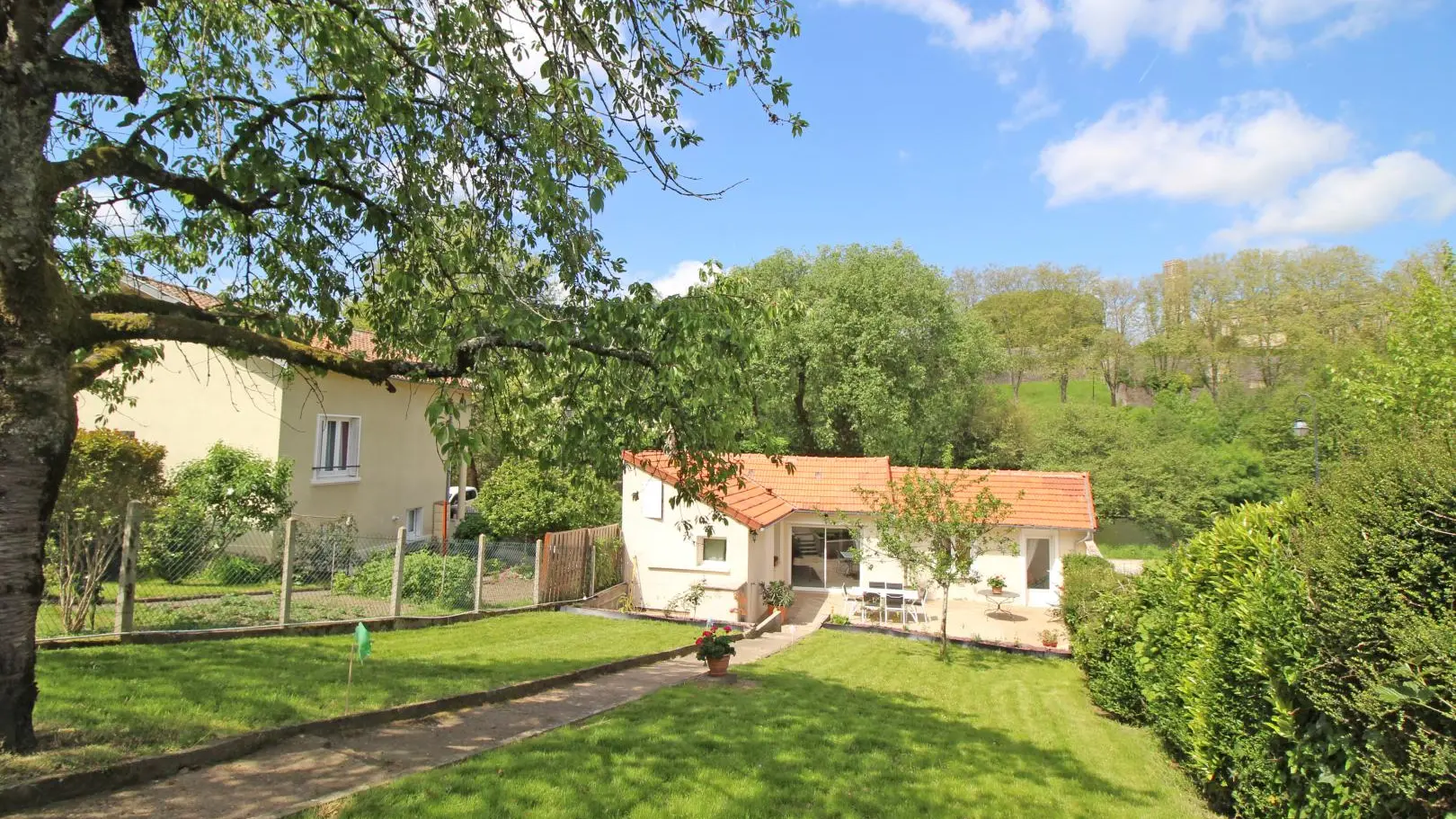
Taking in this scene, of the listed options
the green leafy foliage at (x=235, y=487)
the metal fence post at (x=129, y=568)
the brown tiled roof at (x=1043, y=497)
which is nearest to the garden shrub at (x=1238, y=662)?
the metal fence post at (x=129, y=568)

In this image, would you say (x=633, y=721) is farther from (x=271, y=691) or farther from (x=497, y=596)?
(x=497, y=596)

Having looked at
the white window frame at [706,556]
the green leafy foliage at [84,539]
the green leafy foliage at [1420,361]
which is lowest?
the white window frame at [706,556]

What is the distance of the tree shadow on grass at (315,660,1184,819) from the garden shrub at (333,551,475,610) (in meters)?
7.74

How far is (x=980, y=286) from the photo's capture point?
2650 inches

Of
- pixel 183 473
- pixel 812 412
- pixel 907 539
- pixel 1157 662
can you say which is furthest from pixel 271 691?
pixel 812 412

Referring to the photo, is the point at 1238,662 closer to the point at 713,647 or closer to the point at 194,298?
the point at 713,647

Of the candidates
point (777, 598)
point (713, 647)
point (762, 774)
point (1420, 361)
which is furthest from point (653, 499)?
point (1420, 361)

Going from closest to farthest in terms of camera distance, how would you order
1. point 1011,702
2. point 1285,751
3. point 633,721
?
1. point 1285,751
2. point 633,721
3. point 1011,702

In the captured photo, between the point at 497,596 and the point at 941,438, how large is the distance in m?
26.1

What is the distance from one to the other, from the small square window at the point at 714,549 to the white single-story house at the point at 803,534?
2cm

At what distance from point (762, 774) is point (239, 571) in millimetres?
10797

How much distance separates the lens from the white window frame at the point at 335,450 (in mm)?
19312

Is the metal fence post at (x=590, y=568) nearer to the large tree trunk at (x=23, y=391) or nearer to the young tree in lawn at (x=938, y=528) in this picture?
the young tree in lawn at (x=938, y=528)

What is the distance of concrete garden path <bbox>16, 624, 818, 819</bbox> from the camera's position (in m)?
4.74
